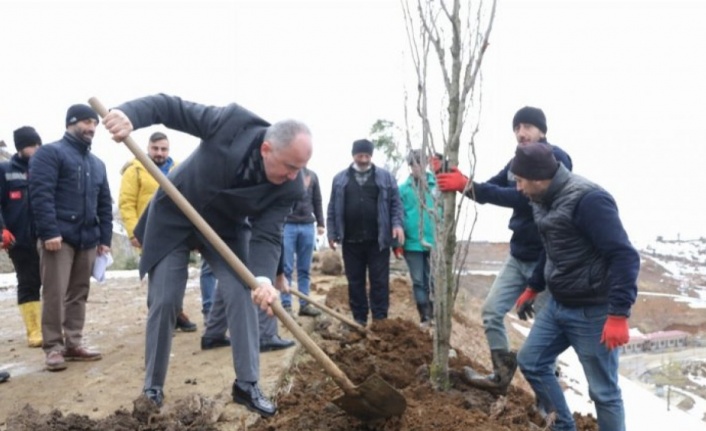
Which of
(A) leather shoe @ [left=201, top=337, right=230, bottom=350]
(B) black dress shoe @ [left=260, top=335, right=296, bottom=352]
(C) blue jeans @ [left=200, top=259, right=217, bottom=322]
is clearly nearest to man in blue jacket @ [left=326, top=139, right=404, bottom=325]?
(C) blue jeans @ [left=200, top=259, right=217, bottom=322]

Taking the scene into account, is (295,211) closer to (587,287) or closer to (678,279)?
(587,287)

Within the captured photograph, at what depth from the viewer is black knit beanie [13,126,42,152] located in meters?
4.85

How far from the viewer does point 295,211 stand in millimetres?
6188

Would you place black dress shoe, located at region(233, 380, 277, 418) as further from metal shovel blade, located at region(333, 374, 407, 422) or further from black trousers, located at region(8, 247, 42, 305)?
black trousers, located at region(8, 247, 42, 305)

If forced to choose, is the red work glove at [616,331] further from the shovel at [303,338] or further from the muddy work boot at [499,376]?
the muddy work boot at [499,376]

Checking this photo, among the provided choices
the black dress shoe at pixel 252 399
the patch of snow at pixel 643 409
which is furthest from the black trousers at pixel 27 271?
the patch of snow at pixel 643 409

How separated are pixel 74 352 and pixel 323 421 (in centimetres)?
233

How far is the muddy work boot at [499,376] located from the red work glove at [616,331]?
1.24m

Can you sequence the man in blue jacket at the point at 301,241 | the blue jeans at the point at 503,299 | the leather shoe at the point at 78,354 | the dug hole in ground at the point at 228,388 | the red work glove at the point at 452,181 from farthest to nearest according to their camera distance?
the man in blue jacket at the point at 301,241, the leather shoe at the point at 78,354, the blue jeans at the point at 503,299, the red work glove at the point at 452,181, the dug hole in ground at the point at 228,388

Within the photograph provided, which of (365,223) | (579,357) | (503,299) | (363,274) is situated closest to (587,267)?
(579,357)

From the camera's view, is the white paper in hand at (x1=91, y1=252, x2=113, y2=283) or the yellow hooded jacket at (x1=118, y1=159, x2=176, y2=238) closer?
the white paper in hand at (x1=91, y1=252, x2=113, y2=283)

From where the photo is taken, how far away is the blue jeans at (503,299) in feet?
13.3

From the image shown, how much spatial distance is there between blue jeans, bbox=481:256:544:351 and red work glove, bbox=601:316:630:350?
110 centimetres

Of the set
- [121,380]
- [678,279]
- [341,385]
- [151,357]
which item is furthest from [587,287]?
[678,279]
